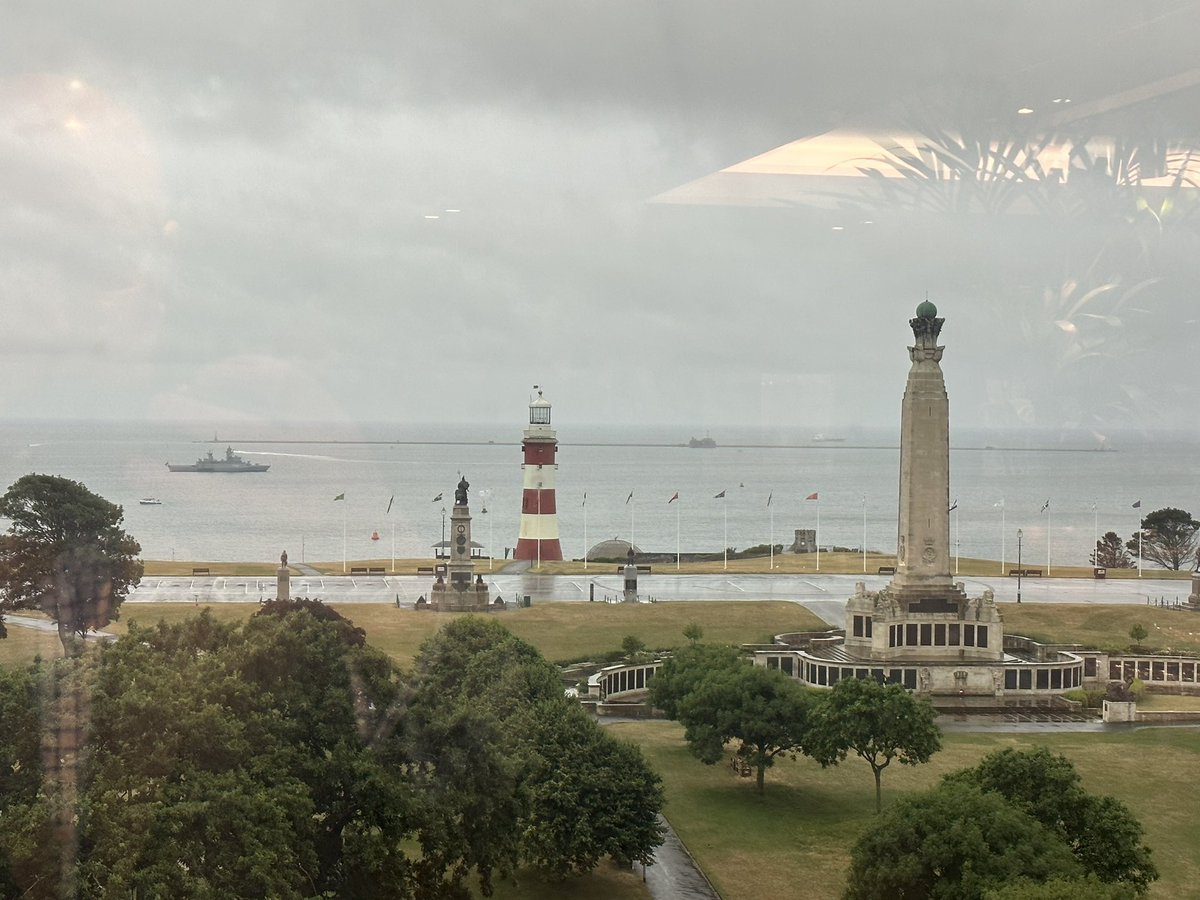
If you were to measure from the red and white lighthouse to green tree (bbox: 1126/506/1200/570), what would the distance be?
155 feet

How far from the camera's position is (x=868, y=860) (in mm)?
22656

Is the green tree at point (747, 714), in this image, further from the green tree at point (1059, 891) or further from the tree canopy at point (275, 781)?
the green tree at point (1059, 891)

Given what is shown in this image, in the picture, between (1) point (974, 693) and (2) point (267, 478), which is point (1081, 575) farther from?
(2) point (267, 478)

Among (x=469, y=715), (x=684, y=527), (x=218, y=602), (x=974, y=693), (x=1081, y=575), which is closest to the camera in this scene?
(x=469, y=715)

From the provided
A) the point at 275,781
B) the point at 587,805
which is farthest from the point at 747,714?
the point at 275,781

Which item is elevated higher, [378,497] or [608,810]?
[378,497]

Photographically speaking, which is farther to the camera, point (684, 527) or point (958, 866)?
point (684, 527)

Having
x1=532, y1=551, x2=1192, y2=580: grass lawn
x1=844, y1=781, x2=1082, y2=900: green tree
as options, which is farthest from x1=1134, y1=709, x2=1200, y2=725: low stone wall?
x1=532, y1=551, x2=1192, y2=580: grass lawn

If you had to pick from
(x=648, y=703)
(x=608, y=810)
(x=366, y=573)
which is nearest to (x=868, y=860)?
(x=608, y=810)

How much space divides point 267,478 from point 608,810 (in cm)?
12337

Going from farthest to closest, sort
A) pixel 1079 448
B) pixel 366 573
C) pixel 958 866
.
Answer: pixel 1079 448 < pixel 366 573 < pixel 958 866

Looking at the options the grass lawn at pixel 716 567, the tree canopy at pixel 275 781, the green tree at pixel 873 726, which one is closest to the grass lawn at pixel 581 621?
the grass lawn at pixel 716 567

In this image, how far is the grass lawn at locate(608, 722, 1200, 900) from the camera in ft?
89.7

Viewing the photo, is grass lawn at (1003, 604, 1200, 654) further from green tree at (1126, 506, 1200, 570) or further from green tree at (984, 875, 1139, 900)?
green tree at (1126, 506, 1200, 570)
